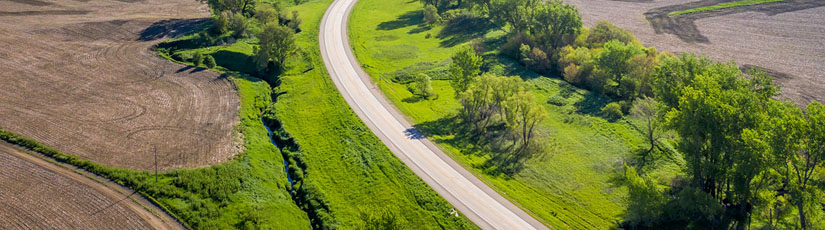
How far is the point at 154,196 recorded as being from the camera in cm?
5206

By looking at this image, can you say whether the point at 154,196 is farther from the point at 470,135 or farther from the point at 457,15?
the point at 457,15

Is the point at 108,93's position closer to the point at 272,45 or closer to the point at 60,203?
the point at 272,45

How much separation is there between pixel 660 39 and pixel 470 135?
254 feet

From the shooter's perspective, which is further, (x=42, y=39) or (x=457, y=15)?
(x=457, y=15)

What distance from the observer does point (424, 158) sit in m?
62.8

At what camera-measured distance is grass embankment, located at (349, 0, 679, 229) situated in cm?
5444

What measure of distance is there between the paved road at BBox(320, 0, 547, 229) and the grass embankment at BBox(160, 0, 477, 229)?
1.53 meters

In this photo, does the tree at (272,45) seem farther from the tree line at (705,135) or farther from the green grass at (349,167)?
the tree line at (705,135)

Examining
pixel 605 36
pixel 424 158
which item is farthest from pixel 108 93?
pixel 605 36

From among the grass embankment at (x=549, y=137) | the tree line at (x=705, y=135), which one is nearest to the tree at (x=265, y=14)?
the grass embankment at (x=549, y=137)

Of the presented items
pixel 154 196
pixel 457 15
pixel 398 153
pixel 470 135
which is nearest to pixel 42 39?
pixel 154 196

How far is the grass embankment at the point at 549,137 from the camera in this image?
54.4 metres

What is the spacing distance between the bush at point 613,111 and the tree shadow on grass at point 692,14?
2341 inches

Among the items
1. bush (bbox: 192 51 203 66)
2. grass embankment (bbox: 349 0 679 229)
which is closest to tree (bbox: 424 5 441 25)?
grass embankment (bbox: 349 0 679 229)
